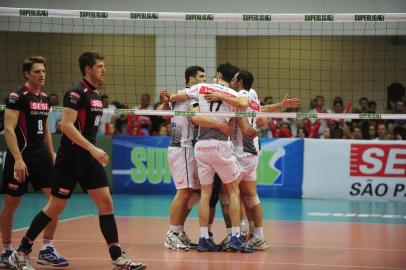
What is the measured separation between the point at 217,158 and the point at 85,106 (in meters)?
2.31

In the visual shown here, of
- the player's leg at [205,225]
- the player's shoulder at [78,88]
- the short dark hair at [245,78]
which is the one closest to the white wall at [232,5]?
the short dark hair at [245,78]

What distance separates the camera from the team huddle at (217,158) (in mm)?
9742

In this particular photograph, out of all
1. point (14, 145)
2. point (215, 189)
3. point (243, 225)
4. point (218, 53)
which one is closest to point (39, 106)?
point (14, 145)

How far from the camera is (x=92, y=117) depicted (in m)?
8.12

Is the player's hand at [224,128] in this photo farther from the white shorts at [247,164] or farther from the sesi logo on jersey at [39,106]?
the sesi logo on jersey at [39,106]

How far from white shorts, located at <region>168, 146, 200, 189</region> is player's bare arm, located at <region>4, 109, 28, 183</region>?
241cm

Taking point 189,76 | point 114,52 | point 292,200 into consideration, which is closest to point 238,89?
point 189,76

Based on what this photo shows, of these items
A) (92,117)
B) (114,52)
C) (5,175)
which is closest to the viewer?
(92,117)

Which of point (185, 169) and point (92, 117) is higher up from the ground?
point (92, 117)

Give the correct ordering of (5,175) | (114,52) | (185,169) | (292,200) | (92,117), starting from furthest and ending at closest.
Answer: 1. (114,52)
2. (292,200)
3. (185,169)
4. (5,175)
5. (92,117)

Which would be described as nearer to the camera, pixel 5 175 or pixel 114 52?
pixel 5 175

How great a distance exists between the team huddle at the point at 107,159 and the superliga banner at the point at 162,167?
20.9 ft

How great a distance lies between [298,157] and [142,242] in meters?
7.52

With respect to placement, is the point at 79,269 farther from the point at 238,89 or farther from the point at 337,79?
the point at 337,79
